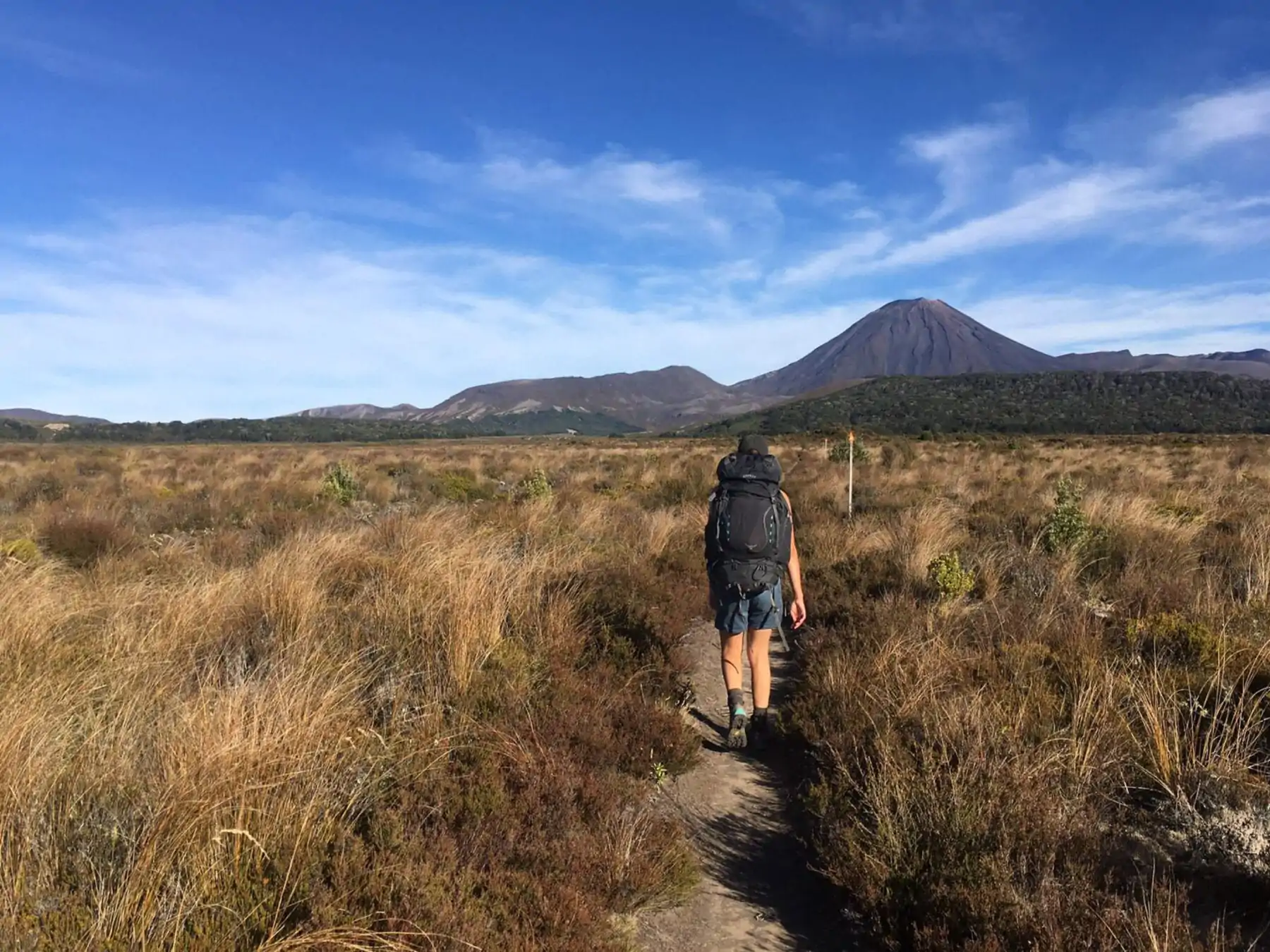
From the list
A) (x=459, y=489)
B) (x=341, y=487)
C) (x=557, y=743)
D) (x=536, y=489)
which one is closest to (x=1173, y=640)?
(x=557, y=743)

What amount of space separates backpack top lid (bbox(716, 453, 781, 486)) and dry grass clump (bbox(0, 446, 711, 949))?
143cm

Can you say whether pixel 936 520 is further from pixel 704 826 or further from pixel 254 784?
pixel 254 784

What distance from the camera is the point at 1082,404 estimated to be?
72500mm

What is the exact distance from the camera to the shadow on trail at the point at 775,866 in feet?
9.31

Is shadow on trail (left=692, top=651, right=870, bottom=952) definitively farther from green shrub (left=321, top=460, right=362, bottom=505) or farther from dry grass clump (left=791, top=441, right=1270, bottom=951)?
green shrub (left=321, top=460, right=362, bottom=505)

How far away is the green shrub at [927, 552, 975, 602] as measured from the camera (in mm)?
6023

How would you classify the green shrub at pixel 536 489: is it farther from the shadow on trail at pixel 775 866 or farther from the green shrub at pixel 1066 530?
the shadow on trail at pixel 775 866

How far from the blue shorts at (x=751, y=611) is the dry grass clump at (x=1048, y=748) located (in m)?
0.60

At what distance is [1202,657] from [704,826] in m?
3.11

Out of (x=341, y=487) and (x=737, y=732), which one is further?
(x=341, y=487)

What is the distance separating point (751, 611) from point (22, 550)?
7.03 metres

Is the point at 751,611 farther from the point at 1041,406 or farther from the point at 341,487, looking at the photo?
the point at 1041,406

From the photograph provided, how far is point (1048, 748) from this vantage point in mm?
3428

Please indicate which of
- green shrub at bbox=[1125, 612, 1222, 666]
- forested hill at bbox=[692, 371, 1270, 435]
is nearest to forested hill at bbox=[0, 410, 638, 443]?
forested hill at bbox=[692, 371, 1270, 435]
